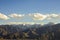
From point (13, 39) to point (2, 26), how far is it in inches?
680

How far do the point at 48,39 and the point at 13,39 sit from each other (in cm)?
1163

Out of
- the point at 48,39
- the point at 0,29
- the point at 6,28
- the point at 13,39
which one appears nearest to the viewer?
the point at 48,39

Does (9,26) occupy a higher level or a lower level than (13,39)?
higher

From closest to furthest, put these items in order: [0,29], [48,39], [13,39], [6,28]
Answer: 1. [48,39]
2. [13,39]
3. [0,29]
4. [6,28]

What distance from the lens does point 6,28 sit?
2010 inches

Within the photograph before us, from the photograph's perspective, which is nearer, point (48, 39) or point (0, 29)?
point (48, 39)

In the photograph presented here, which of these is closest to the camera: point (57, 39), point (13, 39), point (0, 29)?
point (57, 39)

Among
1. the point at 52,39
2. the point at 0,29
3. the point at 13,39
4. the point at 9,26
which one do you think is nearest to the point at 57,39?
the point at 52,39

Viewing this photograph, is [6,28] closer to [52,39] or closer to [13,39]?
[13,39]

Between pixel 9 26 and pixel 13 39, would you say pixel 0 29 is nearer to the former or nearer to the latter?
pixel 9 26

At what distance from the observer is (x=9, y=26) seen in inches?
2072

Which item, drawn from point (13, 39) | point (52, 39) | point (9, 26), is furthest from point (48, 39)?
point (9, 26)

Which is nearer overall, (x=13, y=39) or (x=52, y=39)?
(x=52, y=39)

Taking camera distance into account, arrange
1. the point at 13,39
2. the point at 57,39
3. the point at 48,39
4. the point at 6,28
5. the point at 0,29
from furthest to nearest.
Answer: the point at 6,28 → the point at 0,29 → the point at 13,39 → the point at 48,39 → the point at 57,39
